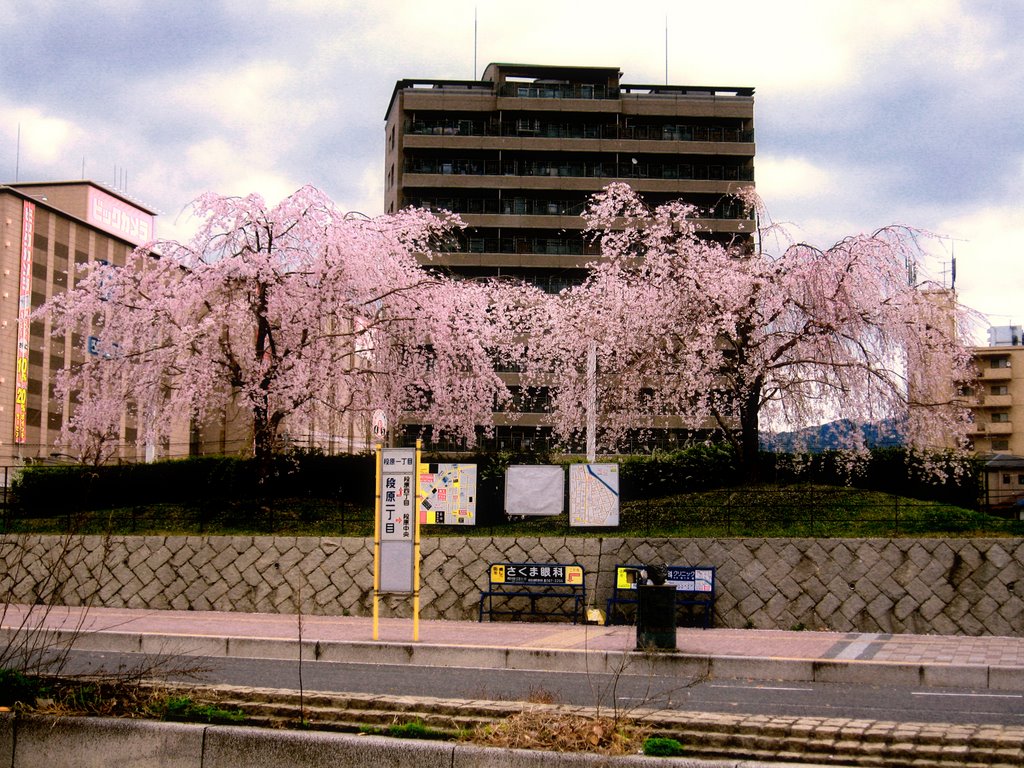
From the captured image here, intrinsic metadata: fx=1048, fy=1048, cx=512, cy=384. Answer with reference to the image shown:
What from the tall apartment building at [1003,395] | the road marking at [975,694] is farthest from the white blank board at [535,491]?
the tall apartment building at [1003,395]

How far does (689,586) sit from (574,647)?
4.30 metres

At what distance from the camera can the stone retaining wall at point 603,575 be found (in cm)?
1703

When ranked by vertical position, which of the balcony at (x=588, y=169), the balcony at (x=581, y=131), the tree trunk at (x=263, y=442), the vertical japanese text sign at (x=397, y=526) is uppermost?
the balcony at (x=581, y=131)

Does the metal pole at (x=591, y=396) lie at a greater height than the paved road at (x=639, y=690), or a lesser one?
greater

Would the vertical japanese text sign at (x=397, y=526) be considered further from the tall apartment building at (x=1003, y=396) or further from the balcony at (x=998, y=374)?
the balcony at (x=998, y=374)

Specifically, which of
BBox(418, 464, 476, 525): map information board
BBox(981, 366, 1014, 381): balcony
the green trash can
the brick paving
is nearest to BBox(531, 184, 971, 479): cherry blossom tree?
BBox(418, 464, 476, 525): map information board

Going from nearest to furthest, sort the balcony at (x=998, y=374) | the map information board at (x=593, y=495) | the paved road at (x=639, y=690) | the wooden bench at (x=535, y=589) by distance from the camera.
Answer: the paved road at (x=639, y=690) → the wooden bench at (x=535, y=589) → the map information board at (x=593, y=495) → the balcony at (x=998, y=374)

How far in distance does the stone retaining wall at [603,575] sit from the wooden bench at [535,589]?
0.46 metres

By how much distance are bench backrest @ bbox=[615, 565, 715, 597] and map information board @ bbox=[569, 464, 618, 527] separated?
2572 mm

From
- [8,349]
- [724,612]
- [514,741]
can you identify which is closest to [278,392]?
[724,612]

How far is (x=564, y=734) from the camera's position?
6016mm

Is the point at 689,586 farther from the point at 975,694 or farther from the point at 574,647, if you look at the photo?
the point at 975,694

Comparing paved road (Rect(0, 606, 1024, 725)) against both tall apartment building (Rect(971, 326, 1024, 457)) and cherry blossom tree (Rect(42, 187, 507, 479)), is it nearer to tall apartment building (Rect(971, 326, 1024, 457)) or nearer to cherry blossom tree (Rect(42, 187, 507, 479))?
cherry blossom tree (Rect(42, 187, 507, 479))

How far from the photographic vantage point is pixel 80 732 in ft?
21.5
